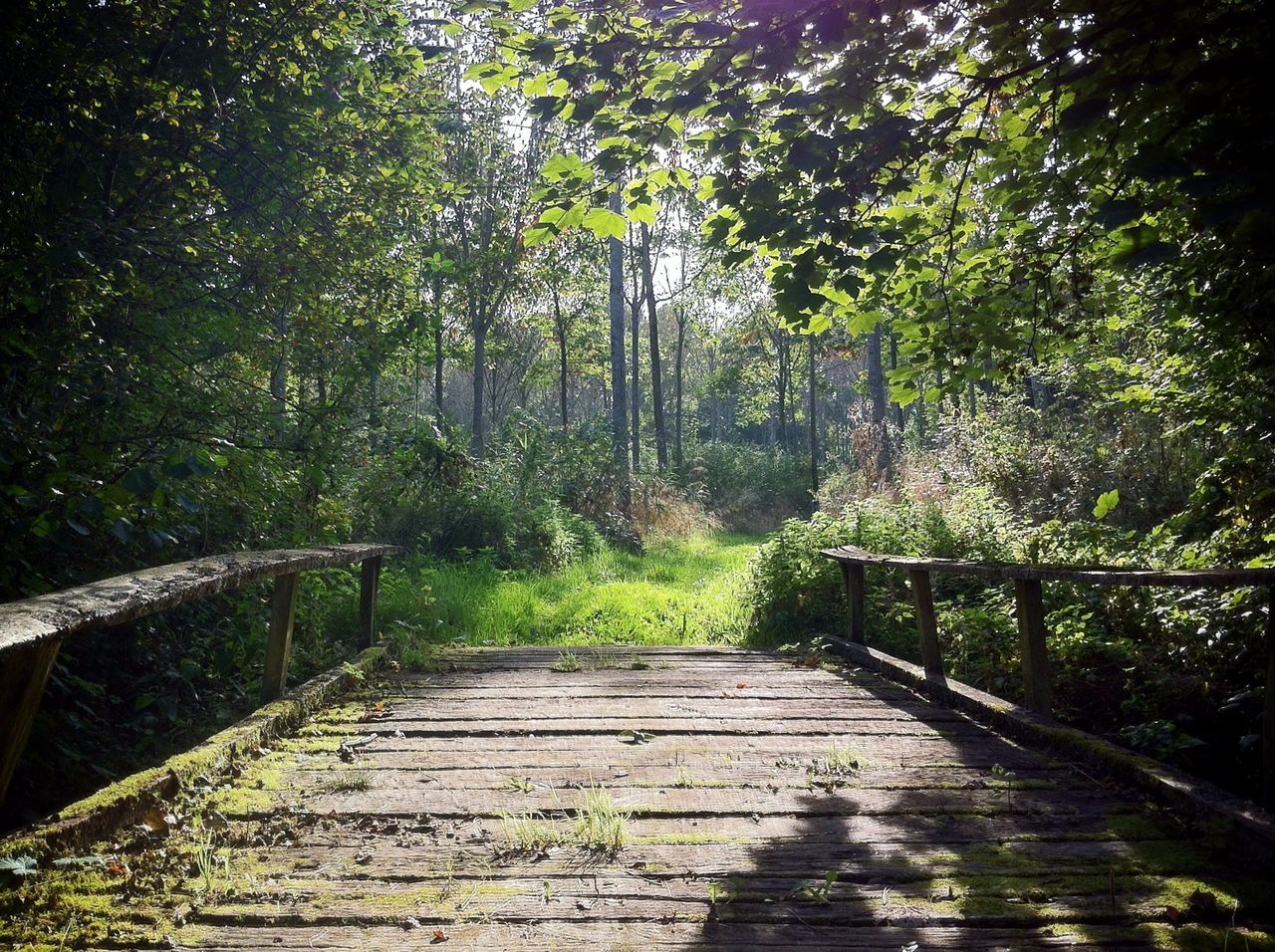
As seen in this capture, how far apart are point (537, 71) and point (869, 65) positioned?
1.69 metres

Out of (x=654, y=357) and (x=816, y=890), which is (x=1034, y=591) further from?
(x=654, y=357)

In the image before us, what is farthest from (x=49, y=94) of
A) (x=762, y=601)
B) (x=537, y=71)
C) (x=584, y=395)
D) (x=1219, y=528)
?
(x=584, y=395)

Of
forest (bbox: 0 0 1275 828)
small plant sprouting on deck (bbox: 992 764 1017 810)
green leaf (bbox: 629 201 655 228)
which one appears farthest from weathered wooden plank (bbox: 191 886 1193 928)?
green leaf (bbox: 629 201 655 228)

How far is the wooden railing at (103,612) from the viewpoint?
2.46 metres

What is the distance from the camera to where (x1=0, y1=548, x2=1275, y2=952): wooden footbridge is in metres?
2.46

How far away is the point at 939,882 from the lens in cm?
276

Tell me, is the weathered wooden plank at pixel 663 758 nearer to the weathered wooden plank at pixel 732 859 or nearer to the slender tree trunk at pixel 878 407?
the weathered wooden plank at pixel 732 859

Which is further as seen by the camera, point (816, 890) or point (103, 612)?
point (103, 612)

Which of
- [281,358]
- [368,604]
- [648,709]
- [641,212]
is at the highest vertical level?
[641,212]

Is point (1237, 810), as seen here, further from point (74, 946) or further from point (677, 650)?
point (677, 650)

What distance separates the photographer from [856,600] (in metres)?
7.31

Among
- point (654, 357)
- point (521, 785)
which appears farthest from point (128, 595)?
point (654, 357)

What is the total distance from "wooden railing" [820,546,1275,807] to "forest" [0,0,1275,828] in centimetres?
66

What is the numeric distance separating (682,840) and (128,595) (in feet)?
7.10
